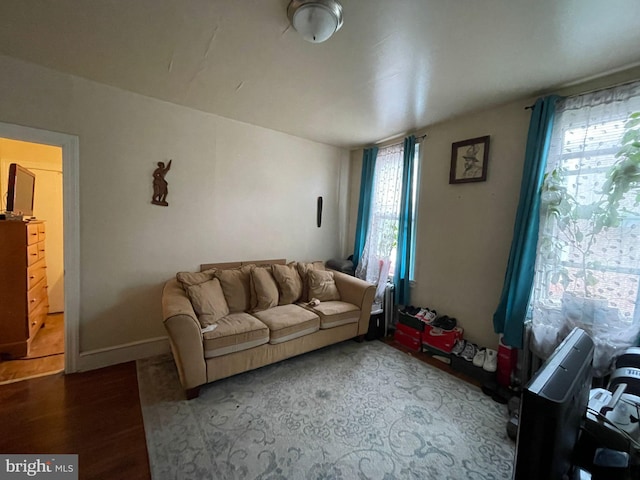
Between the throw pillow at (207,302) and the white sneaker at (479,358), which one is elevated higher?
the throw pillow at (207,302)

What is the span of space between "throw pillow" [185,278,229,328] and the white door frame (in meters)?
0.94

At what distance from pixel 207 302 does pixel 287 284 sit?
880 mm

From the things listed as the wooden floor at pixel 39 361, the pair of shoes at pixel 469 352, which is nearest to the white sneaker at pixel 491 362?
the pair of shoes at pixel 469 352

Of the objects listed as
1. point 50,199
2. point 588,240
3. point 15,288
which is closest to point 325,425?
point 588,240

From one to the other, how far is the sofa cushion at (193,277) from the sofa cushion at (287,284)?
0.70 meters

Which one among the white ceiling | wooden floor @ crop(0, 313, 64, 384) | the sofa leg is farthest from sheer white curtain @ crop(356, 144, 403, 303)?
wooden floor @ crop(0, 313, 64, 384)

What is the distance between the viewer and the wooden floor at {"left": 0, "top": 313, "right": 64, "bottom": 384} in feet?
7.09

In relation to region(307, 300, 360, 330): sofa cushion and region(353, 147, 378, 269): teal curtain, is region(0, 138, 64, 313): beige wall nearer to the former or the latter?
region(307, 300, 360, 330): sofa cushion

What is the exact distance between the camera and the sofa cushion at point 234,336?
2025mm

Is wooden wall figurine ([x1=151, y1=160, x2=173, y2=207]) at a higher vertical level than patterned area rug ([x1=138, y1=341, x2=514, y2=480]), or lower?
higher

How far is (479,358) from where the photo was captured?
2.36 meters

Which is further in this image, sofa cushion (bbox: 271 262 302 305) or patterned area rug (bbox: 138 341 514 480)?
sofa cushion (bbox: 271 262 302 305)

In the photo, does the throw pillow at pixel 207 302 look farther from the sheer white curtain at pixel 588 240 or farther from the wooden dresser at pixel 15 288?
the sheer white curtain at pixel 588 240

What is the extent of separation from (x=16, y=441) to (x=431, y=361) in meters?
3.20
